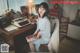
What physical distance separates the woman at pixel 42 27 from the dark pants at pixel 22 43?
1.7 inches

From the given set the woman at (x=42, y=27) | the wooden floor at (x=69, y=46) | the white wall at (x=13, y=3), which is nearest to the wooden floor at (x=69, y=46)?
the wooden floor at (x=69, y=46)

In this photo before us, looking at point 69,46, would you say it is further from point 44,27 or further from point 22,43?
point 22,43

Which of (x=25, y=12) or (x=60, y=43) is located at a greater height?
(x=25, y=12)

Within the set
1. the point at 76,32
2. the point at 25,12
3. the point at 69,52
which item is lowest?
the point at 69,52

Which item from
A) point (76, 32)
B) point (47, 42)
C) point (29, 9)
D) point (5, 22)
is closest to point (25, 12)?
point (29, 9)

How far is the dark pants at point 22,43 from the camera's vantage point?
1256mm

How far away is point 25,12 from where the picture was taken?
1.25 m

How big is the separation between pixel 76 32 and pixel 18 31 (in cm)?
37

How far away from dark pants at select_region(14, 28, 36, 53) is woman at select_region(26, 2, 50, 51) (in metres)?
0.04

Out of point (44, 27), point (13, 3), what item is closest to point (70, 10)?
point (44, 27)

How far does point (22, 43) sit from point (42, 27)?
172 mm

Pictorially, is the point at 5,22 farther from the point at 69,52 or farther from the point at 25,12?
A: the point at 69,52

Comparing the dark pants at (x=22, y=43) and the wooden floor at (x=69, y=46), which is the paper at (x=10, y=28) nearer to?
the dark pants at (x=22, y=43)

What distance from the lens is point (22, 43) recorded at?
50.4 inches
